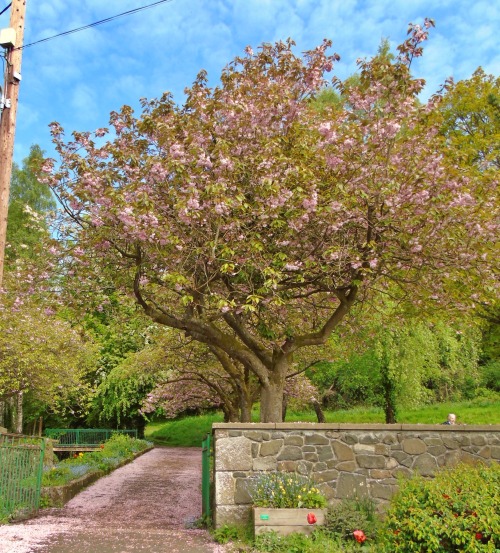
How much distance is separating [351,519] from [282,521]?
3.09 ft

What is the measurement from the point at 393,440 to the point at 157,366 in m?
13.3

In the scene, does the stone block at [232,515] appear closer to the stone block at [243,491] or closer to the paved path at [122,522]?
the stone block at [243,491]

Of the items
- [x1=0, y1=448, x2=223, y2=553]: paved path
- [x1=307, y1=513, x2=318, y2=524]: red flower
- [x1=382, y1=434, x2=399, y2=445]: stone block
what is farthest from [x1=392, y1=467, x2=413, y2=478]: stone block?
[x1=0, y1=448, x2=223, y2=553]: paved path

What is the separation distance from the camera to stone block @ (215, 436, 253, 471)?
7.97 meters

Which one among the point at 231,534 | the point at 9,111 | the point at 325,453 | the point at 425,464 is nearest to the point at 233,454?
the point at 231,534

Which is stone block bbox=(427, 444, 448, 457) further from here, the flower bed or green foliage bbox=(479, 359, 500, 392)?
green foliage bbox=(479, 359, 500, 392)

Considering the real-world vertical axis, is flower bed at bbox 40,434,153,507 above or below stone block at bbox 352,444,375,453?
below

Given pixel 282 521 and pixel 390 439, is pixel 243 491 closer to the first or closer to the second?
pixel 282 521

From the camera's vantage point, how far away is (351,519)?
7.34 meters

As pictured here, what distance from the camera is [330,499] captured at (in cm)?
791

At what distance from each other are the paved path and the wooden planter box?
63cm

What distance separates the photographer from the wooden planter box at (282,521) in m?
7.26

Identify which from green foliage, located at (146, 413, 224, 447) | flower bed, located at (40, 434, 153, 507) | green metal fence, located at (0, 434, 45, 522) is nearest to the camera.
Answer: green metal fence, located at (0, 434, 45, 522)

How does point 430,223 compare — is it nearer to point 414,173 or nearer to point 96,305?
point 414,173
